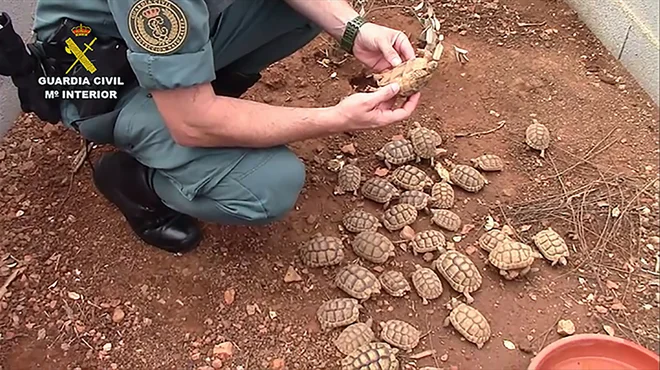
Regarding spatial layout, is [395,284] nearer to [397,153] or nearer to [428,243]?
[428,243]

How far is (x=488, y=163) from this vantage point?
3002 mm

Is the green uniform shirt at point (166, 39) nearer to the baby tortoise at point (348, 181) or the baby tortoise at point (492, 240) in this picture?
the baby tortoise at point (348, 181)

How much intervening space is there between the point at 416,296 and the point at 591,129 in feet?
3.49

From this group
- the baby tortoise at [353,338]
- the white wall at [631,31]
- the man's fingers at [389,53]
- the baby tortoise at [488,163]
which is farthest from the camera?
the baby tortoise at [488,163]

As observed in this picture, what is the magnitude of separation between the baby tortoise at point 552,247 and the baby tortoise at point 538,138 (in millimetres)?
429

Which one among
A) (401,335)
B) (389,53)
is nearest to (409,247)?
(401,335)

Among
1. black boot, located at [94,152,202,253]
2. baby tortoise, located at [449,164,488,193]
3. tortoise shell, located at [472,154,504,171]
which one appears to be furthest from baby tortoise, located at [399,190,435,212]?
black boot, located at [94,152,202,253]

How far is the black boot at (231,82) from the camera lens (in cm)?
278

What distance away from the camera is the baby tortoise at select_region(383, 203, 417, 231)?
9.16 feet

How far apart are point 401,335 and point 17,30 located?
183cm

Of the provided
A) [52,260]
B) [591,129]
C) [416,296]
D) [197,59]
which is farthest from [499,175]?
[52,260]

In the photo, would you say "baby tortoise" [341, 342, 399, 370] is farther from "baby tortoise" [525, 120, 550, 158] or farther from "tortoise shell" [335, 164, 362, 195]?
"baby tortoise" [525, 120, 550, 158]

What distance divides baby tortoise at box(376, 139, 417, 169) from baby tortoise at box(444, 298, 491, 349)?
0.69m

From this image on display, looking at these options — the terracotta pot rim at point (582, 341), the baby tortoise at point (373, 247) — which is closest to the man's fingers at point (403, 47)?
the baby tortoise at point (373, 247)
